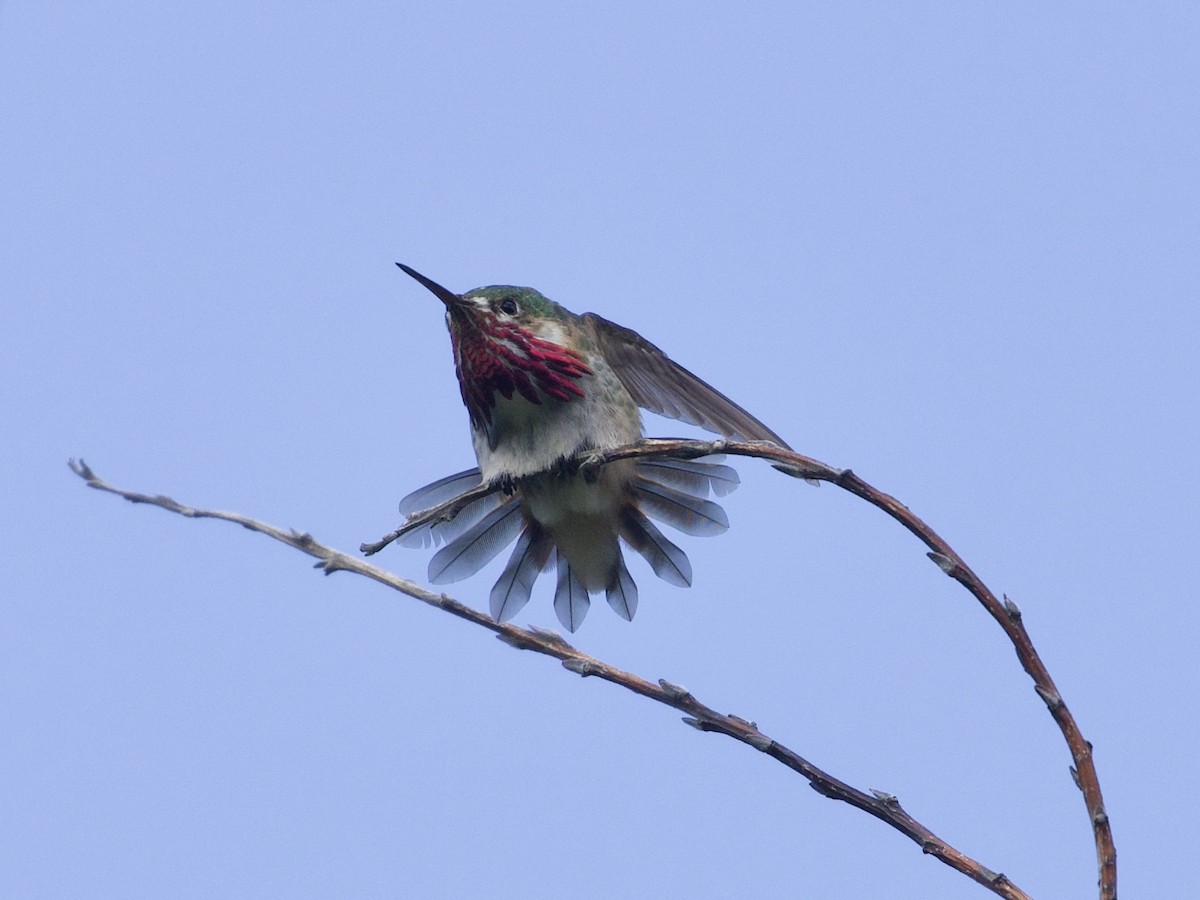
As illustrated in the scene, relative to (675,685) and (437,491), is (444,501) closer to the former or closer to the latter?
(437,491)

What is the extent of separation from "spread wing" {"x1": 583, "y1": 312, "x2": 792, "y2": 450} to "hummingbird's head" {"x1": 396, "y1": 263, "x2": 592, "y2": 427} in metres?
0.27

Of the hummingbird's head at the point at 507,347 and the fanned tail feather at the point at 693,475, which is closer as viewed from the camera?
the hummingbird's head at the point at 507,347

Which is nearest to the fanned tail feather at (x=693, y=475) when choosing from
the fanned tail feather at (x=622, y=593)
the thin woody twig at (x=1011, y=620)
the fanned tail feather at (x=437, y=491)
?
the fanned tail feather at (x=622, y=593)

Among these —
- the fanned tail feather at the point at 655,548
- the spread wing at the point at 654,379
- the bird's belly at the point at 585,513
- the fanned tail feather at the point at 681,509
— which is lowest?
the bird's belly at the point at 585,513

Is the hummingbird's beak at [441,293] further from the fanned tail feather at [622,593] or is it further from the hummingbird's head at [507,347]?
the fanned tail feather at [622,593]

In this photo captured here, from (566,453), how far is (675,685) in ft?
8.33

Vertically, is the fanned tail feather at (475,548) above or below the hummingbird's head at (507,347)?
below

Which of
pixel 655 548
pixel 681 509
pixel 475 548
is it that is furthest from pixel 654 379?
pixel 475 548

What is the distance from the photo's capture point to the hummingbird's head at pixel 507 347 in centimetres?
489

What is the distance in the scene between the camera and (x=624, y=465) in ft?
17.0

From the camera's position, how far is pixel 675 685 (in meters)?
2.35

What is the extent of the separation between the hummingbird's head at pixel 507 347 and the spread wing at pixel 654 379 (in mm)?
270

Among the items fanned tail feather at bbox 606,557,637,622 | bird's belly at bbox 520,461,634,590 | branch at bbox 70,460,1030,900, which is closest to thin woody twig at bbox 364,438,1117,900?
branch at bbox 70,460,1030,900

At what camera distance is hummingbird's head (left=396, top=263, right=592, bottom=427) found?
489cm
